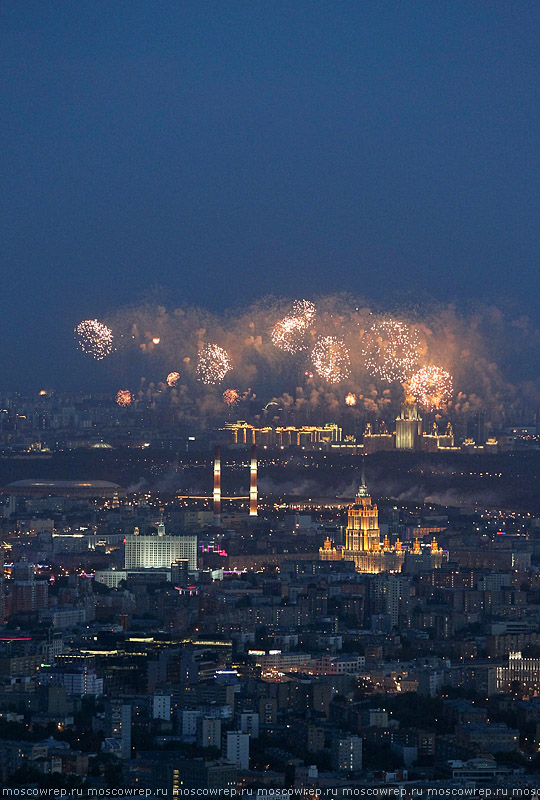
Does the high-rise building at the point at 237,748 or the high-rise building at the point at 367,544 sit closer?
the high-rise building at the point at 237,748

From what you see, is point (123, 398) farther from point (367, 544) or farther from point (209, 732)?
point (209, 732)

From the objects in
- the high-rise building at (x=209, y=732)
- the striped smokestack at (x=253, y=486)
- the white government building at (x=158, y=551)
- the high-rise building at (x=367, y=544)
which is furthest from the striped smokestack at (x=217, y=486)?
the high-rise building at (x=209, y=732)

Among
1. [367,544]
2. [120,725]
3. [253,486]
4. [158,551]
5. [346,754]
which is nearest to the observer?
[346,754]

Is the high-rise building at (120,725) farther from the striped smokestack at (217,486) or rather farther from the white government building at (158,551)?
the striped smokestack at (217,486)

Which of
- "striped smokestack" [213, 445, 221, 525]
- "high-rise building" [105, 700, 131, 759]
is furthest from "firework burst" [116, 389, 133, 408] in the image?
"high-rise building" [105, 700, 131, 759]

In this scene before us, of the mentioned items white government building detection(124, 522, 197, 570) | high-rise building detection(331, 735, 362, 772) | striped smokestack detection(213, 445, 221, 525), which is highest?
striped smokestack detection(213, 445, 221, 525)

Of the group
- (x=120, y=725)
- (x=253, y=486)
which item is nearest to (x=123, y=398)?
(x=253, y=486)

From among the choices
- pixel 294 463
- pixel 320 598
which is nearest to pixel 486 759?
pixel 320 598

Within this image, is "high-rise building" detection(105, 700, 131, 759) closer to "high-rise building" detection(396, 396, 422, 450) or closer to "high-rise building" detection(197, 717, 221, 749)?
"high-rise building" detection(197, 717, 221, 749)

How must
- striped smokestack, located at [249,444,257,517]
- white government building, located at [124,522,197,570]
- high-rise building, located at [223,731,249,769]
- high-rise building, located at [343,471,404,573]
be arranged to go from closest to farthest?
high-rise building, located at [223,731,249,769] < white government building, located at [124,522,197,570] < high-rise building, located at [343,471,404,573] < striped smokestack, located at [249,444,257,517]

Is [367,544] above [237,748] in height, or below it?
above

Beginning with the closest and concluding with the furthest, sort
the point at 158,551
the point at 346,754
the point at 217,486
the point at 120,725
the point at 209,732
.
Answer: the point at 346,754, the point at 209,732, the point at 120,725, the point at 158,551, the point at 217,486

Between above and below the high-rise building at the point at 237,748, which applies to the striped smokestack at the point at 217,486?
above

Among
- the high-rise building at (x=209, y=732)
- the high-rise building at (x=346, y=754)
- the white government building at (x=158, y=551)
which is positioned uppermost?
the white government building at (x=158, y=551)
